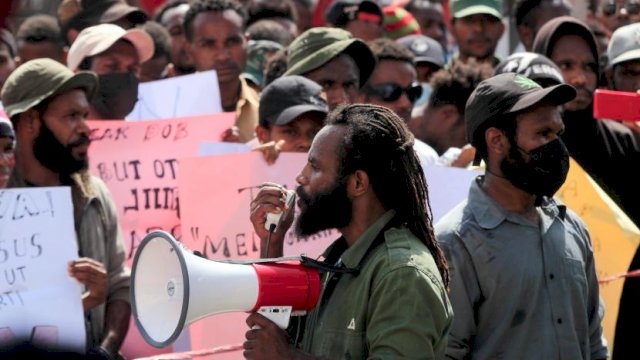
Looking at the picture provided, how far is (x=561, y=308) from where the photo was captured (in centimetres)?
470

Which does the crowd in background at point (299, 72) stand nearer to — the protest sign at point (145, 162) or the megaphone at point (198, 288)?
the protest sign at point (145, 162)

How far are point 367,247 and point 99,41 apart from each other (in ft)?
12.9

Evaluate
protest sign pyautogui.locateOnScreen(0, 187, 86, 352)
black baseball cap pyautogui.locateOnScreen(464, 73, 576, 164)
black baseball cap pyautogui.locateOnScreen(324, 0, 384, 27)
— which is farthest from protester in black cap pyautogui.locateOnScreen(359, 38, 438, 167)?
black baseball cap pyautogui.locateOnScreen(464, 73, 576, 164)

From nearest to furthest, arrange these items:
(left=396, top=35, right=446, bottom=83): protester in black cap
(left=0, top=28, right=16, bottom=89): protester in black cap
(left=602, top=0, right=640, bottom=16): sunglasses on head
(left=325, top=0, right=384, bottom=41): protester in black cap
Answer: (left=0, top=28, right=16, bottom=89): protester in black cap, (left=396, top=35, right=446, bottom=83): protester in black cap, (left=325, top=0, right=384, bottom=41): protester in black cap, (left=602, top=0, right=640, bottom=16): sunglasses on head

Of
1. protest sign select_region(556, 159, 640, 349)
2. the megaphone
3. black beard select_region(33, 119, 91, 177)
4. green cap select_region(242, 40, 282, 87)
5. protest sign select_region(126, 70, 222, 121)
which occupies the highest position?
the megaphone

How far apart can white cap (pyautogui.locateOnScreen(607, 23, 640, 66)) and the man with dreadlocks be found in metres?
3.87

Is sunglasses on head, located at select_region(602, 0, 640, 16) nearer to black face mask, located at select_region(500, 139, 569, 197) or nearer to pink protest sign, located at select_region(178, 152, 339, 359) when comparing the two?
pink protest sign, located at select_region(178, 152, 339, 359)

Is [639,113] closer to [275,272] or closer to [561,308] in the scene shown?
[561,308]

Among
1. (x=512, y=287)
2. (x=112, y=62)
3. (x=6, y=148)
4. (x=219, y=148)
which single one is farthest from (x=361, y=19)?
(x=512, y=287)

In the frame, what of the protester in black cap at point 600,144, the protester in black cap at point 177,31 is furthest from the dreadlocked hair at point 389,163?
the protester in black cap at point 177,31

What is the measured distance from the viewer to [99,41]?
24.4ft

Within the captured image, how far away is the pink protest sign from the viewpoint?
5.75 m

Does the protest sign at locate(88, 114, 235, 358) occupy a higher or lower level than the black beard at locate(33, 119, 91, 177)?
lower

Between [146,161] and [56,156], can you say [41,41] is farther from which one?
[56,156]
